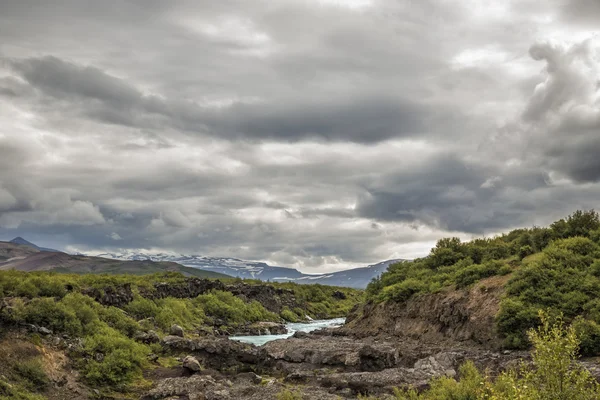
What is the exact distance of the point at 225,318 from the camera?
106 m

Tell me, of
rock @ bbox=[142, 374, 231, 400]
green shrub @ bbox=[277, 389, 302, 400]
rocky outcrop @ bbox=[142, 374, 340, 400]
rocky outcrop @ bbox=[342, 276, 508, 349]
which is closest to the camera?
green shrub @ bbox=[277, 389, 302, 400]

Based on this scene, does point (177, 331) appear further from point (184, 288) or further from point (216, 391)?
point (184, 288)

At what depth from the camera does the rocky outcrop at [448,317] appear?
168 ft

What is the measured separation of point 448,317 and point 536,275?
42.0ft

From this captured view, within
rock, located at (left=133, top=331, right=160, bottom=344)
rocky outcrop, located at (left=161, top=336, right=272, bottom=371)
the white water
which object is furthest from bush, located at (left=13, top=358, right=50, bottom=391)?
the white water

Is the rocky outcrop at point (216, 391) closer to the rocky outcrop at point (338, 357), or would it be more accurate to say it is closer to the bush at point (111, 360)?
the bush at point (111, 360)

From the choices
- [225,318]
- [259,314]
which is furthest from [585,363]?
[259,314]

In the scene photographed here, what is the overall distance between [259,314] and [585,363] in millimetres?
91918

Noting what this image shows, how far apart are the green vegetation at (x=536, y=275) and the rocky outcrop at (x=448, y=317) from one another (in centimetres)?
173

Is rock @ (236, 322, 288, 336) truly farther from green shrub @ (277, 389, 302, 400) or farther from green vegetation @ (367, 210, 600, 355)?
green shrub @ (277, 389, 302, 400)

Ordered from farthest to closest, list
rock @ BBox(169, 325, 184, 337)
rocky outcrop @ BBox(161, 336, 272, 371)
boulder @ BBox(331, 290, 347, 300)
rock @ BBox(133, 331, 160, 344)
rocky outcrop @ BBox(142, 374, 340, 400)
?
boulder @ BBox(331, 290, 347, 300) < rock @ BBox(169, 325, 184, 337) < rock @ BBox(133, 331, 160, 344) < rocky outcrop @ BBox(161, 336, 272, 371) < rocky outcrop @ BBox(142, 374, 340, 400)

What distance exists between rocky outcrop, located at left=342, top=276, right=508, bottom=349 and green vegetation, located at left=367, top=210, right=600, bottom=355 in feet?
5.66

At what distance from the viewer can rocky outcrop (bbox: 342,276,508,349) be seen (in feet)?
168

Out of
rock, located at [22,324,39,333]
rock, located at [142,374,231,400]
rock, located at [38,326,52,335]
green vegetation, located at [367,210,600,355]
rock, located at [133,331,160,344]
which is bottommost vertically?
rock, located at [142,374,231,400]
